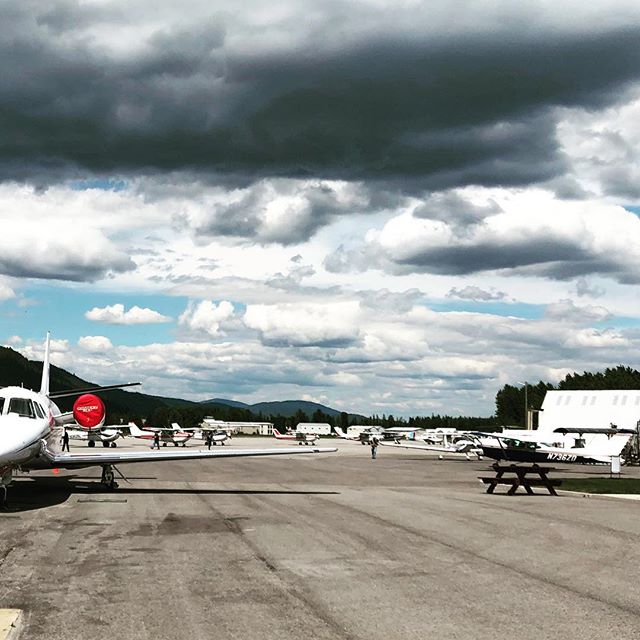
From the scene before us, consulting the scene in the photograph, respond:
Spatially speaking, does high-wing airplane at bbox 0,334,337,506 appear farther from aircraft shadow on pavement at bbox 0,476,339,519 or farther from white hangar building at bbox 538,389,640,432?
white hangar building at bbox 538,389,640,432

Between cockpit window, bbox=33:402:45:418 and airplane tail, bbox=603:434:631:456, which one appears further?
airplane tail, bbox=603:434:631:456

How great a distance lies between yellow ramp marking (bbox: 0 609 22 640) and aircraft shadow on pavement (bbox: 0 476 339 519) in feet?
42.4

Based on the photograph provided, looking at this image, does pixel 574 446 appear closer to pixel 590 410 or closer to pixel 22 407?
pixel 590 410

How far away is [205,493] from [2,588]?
16850 mm

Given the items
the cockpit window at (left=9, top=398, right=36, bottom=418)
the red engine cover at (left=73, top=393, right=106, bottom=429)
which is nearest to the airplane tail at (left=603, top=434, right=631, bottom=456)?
the red engine cover at (left=73, top=393, right=106, bottom=429)

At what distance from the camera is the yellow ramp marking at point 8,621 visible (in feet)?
25.4

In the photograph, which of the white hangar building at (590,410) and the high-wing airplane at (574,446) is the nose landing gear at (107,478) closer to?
the high-wing airplane at (574,446)

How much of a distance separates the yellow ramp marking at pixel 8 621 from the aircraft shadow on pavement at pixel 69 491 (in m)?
12.9

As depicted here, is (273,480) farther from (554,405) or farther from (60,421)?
(554,405)

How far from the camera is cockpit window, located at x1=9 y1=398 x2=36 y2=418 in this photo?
21469mm

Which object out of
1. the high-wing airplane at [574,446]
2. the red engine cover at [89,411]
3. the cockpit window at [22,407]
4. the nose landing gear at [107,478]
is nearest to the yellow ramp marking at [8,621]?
the cockpit window at [22,407]

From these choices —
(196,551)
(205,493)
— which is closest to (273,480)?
(205,493)

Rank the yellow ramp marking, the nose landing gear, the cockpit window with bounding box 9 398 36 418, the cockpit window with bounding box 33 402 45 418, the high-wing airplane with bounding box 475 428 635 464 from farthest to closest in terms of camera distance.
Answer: the high-wing airplane with bounding box 475 428 635 464 < the nose landing gear < the cockpit window with bounding box 33 402 45 418 < the cockpit window with bounding box 9 398 36 418 < the yellow ramp marking

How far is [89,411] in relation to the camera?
2697cm
